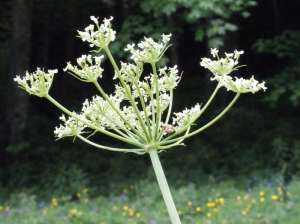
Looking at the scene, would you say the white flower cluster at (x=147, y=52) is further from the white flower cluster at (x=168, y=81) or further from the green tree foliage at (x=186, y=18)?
the green tree foliage at (x=186, y=18)

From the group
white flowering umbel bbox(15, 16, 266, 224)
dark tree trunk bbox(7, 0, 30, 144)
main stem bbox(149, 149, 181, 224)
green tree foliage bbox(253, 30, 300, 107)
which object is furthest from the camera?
dark tree trunk bbox(7, 0, 30, 144)

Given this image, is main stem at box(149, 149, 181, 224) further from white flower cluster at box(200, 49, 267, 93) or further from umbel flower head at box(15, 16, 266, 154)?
white flower cluster at box(200, 49, 267, 93)

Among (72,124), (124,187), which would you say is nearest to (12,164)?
(124,187)

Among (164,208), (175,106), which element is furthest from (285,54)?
(164,208)

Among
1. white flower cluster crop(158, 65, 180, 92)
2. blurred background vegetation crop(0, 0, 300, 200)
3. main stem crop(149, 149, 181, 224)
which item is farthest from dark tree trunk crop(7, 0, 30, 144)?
main stem crop(149, 149, 181, 224)

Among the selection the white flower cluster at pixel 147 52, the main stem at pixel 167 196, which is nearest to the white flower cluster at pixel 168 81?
the white flower cluster at pixel 147 52

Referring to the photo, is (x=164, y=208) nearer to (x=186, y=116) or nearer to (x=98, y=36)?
(x=186, y=116)
